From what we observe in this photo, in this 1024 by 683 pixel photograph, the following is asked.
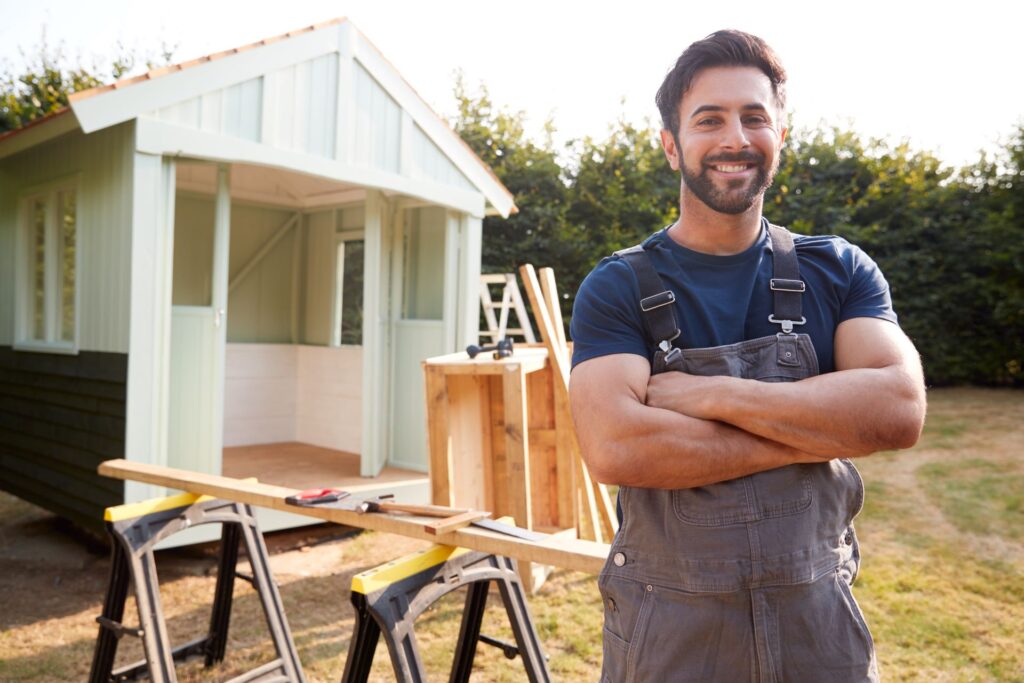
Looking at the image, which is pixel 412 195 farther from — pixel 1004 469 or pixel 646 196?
pixel 1004 469

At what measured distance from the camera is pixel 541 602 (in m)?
4.91

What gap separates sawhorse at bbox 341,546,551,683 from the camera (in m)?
2.33

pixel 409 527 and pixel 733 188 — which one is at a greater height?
pixel 733 188

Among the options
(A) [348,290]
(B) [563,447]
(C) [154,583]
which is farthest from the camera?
(A) [348,290]

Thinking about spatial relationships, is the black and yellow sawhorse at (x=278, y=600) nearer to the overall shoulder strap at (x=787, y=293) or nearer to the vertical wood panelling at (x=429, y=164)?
the overall shoulder strap at (x=787, y=293)

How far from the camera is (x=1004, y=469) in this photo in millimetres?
8297

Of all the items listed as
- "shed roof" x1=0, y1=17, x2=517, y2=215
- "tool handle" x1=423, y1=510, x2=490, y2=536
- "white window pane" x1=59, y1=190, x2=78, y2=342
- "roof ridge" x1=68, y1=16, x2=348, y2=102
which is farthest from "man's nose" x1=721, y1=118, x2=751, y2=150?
"white window pane" x1=59, y1=190, x2=78, y2=342

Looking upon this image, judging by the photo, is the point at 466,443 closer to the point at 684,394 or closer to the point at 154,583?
the point at 154,583

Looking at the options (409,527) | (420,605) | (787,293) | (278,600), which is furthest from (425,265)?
(787,293)

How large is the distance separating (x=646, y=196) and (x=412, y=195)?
5.70 metres

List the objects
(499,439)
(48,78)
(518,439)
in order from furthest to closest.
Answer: (48,78), (499,439), (518,439)

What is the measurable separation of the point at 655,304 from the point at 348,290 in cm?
706

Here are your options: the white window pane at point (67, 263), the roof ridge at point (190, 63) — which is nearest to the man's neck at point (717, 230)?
the roof ridge at point (190, 63)

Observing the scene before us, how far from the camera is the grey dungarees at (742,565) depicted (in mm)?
1530
